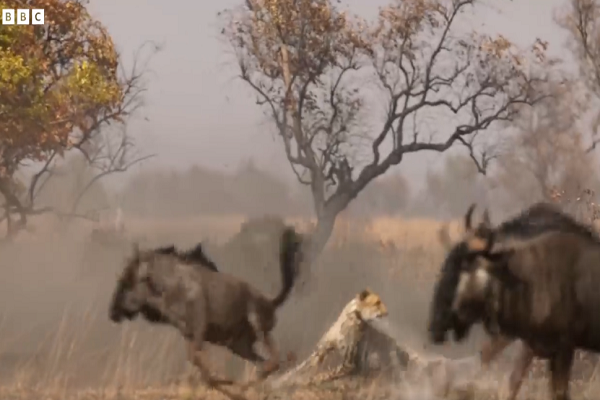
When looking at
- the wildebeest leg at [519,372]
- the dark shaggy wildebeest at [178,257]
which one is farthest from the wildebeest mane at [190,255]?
the wildebeest leg at [519,372]

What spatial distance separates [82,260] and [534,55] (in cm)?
343

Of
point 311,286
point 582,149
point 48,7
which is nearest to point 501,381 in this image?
point 311,286

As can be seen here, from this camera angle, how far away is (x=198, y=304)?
2.84m

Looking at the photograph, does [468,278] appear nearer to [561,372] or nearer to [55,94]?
[561,372]

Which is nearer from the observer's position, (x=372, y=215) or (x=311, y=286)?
(x=311, y=286)

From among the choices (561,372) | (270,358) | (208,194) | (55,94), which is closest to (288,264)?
(270,358)

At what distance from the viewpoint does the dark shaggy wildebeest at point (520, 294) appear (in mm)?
2461

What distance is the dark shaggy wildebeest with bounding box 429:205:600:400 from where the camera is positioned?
246cm

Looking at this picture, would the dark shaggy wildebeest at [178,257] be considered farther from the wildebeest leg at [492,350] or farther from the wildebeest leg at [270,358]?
the wildebeest leg at [492,350]

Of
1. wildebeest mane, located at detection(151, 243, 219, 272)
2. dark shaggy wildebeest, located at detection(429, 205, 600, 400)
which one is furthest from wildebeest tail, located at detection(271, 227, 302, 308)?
dark shaggy wildebeest, located at detection(429, 205, 600, 400)

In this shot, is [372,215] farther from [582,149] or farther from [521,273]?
[521,273]

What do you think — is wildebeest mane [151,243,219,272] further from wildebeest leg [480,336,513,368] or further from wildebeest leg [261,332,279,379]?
wildebeest leg [480,336,513,368]

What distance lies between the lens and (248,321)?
2.91m

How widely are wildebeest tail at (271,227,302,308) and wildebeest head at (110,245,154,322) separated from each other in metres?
0.51
